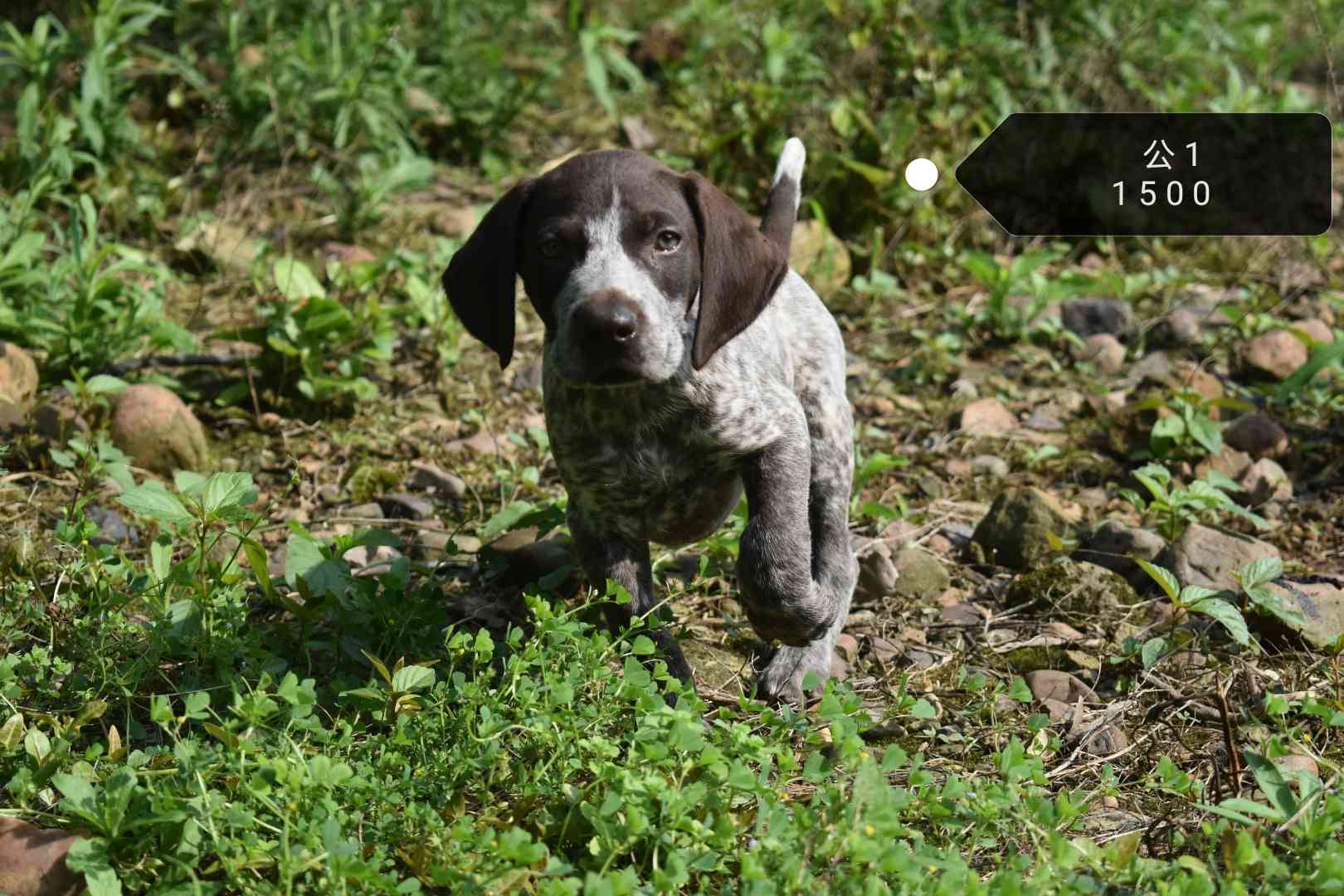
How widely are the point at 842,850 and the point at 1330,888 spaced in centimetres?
93

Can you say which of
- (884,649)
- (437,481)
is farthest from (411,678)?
(437,481)

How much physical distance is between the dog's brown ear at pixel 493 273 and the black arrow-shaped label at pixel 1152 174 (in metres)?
4.12

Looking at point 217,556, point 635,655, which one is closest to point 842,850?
point 635,655

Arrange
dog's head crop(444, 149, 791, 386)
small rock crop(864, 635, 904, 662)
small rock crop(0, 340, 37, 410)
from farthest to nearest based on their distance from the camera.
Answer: small rock crop(0, 340, 37, 410)
small rock crop(864, 635, 904, 662)
dog's head crop(444, 149, 791, 386)

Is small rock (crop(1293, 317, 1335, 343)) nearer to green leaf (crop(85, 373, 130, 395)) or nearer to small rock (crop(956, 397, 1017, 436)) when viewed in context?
small rock (crop(956, 397, 1017, 436))

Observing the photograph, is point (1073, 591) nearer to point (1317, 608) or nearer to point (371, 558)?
point (1317, 608)

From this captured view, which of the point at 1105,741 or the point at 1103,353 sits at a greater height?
the point at 1103,353

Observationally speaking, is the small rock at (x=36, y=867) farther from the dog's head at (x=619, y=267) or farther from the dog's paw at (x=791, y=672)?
the dog's paw at (x=791, y=672)

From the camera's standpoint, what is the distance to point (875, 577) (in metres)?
4.84

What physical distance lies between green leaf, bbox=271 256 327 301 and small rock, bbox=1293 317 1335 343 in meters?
4.19

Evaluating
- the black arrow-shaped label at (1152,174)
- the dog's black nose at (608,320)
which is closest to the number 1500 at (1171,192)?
the black arrow-shaped label at (1152,174)

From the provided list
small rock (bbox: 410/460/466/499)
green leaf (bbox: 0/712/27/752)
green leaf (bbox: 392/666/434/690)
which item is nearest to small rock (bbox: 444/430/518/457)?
small rock (bbox: 410/460/466/499)

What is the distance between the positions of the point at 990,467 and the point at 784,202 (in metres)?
1.55

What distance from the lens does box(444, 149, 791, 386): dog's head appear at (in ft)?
12.3
